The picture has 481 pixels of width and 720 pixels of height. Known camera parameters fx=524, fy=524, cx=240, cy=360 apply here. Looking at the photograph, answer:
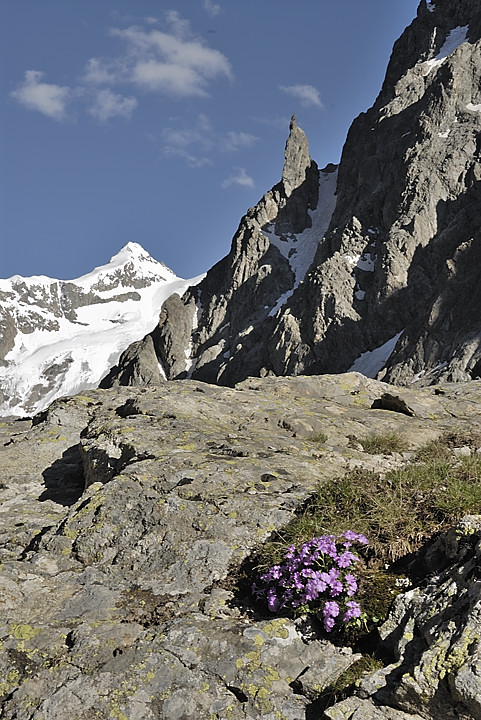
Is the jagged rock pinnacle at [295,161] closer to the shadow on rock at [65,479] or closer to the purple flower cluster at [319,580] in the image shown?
the shadow on rock at [65,479]

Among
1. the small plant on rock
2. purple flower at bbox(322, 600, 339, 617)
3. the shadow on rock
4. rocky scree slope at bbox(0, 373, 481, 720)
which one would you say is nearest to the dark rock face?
the shadow on rock

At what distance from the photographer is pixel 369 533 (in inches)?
214

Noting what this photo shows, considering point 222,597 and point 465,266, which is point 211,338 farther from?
point 222,597

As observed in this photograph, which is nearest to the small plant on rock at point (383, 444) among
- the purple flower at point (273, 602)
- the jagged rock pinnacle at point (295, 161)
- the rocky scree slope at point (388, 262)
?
the purple flower at point (273, 602)

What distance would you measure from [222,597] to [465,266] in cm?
7442

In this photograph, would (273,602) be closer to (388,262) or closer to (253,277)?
(388,262)

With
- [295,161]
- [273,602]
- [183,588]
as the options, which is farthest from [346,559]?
[295,161]

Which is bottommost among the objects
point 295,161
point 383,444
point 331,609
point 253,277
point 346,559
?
Result: point 331,609

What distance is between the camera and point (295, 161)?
16375 cm

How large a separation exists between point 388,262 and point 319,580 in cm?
9454

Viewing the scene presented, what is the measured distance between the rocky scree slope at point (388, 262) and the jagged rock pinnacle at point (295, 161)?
16796 mm

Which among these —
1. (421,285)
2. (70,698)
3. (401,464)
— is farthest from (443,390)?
(421,285)

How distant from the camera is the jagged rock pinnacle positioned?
162 metres

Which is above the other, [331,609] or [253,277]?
[253,277]
